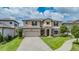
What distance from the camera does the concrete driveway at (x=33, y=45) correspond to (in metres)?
5.84

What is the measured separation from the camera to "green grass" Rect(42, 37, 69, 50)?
5852 mm

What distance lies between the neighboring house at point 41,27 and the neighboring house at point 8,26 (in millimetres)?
182

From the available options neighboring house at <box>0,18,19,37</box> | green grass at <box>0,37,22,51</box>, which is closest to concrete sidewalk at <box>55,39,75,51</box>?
green grass at <box>0,37,22,51</box>

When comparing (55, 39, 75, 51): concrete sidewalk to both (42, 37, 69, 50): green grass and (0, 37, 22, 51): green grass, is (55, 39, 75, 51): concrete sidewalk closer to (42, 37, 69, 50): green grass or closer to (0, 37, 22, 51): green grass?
(42, 37, 69, 50): green grass

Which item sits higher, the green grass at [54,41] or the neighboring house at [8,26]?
the neighboring house at [8,26]

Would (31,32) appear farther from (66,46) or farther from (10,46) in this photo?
(66,46)

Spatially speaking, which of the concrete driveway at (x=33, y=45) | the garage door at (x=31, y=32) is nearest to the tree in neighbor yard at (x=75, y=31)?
the concrete driveway at (x=33, y=45)

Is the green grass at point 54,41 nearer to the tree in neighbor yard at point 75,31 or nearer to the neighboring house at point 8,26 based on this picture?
the tree in neighbor yard at point 75,31

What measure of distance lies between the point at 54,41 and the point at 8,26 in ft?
2.86

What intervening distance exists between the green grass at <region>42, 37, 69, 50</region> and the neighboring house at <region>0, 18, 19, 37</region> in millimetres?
559

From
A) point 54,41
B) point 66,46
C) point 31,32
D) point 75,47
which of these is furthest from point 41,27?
point 75,47

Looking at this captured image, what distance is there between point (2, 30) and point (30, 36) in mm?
524

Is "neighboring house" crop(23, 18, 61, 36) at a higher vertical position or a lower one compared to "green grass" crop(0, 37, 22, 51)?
higher
